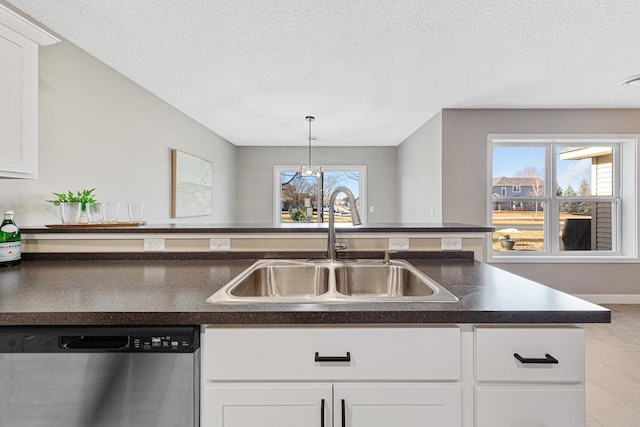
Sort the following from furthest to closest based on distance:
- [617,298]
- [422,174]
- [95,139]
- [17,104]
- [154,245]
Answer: [422,174] < [617,298] < [95,139] < [154,245] < [17,104]

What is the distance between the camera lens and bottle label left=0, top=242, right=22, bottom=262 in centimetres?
154

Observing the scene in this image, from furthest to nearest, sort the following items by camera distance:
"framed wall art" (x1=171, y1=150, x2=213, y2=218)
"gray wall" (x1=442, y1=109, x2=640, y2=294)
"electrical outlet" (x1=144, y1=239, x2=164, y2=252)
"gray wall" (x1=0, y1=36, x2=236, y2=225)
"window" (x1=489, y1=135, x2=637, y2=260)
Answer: "window" (x1=489, y1=135, x2=637, y2=260) < "gray wall" (x1=442, y1=109, x2=640, y2=294) < "framed wall art" (x1=171, y1=150, x2=213, y2=218) < "gray wall" (x1=0, y1=36, x2=236, y2=225) < "electrical outlet" (x1=144, y1=239, x2=164, y2=252)

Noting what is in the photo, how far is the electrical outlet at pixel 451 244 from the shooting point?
69.7 inches

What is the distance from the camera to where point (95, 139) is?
261 centimetres

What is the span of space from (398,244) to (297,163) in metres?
4.90

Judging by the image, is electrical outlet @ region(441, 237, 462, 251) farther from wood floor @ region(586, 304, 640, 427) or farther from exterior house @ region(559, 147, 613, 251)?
exterior house @ region(559, 147, 613, 251)

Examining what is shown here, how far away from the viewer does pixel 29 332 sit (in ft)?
2.92

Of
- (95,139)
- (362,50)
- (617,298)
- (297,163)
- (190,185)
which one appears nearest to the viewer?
(362,50)

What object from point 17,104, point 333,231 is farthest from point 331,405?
point 17,104

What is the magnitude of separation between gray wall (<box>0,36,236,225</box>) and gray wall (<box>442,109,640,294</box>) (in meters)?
3.17

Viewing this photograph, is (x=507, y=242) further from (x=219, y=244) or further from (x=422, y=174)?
(x=219, y=244)

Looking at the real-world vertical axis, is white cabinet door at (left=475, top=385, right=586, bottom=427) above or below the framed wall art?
below

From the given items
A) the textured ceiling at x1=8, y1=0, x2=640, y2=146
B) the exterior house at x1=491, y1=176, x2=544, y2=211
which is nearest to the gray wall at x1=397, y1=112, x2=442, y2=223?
the textured ceiling at x1=8, y1=0, x2=640, y2=146

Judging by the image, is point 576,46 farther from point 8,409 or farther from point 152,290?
point 8,409
